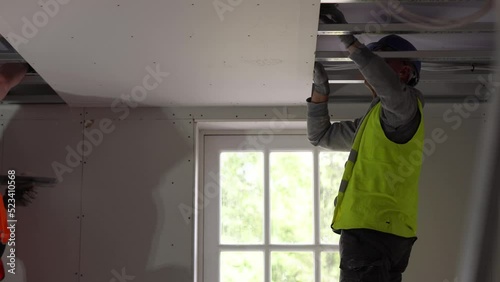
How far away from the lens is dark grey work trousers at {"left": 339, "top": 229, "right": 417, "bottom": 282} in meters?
1.71

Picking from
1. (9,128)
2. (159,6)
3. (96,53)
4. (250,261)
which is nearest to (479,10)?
(159,6)

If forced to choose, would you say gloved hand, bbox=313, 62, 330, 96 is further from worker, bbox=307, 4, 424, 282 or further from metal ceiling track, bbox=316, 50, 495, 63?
worker, bbox=307, 4, 424, 282

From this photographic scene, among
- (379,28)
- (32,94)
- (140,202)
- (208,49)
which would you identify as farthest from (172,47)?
(32,94)

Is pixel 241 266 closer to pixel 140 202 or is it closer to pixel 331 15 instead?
pixel 140 202

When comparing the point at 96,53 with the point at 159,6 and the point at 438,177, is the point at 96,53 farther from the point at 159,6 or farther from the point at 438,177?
the point at 438,177

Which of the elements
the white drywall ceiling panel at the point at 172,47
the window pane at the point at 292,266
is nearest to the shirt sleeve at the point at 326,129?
the white drywall ceiling panel at the point at 172,47

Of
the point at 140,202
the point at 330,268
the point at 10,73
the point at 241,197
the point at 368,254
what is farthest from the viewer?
the point at 241,197

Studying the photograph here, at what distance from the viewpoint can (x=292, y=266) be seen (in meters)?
2.78

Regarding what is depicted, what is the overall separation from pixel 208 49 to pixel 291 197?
1.01m

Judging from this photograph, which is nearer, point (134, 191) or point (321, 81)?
point (321, 81)

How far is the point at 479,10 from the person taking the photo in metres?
1.94

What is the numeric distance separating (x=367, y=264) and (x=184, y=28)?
96 centimetres

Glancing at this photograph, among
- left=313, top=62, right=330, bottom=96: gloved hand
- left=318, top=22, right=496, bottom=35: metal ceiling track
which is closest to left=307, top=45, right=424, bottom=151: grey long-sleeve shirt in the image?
left=318, top=22, right=496, bottom=35: metal ceiling track

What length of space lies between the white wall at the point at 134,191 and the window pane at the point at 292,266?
0.45m
